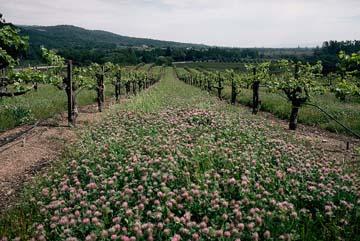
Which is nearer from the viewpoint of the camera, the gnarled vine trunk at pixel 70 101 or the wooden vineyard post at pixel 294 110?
the wooden vineyard post at pixel 294 110

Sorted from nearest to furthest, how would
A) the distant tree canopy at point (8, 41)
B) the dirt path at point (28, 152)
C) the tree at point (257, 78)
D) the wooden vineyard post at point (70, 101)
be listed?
the distant tree canopy at point (8, 41), the dirt path at point (28, 152), the wooden vineyard post at point (70, 101), the tree at point (257, 78)

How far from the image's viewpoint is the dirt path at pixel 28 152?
831 centimetres

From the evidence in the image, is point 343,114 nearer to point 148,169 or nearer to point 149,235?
point 148,169

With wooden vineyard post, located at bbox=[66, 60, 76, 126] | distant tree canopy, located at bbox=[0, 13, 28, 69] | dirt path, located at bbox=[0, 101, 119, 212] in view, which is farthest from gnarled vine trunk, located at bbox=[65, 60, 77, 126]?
distant tree canopy, located at bbox=[0, 13, 28, 69]

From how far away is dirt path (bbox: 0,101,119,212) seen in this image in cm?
831

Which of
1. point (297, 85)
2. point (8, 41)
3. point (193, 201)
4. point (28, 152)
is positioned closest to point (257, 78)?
point (297, 85)

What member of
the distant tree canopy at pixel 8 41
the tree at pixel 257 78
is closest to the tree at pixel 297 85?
the tree at pixel 257 78

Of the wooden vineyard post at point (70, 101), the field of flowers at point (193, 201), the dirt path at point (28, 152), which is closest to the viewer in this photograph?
the field of flowers at point (193, 201)

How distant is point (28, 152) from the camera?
10.9m

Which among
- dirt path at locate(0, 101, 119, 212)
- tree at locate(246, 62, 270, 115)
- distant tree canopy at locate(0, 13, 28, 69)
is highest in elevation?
distant tree canopy at locate(0, 13, 28, 69)

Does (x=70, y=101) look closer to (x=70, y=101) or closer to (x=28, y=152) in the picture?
(x=70, y=101)

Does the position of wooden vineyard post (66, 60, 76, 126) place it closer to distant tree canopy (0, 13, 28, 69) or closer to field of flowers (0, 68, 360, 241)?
field of flowers (0, 68, 360, 241)

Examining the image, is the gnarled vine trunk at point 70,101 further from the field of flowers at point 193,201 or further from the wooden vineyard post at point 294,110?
the wooden vineyard post at point 294,110

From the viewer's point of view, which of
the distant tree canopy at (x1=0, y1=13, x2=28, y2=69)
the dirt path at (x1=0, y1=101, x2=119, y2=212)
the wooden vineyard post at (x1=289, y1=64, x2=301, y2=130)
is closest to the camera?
the distant tree canopy at (x1=0, y1=13, x2=28, y2=69)
